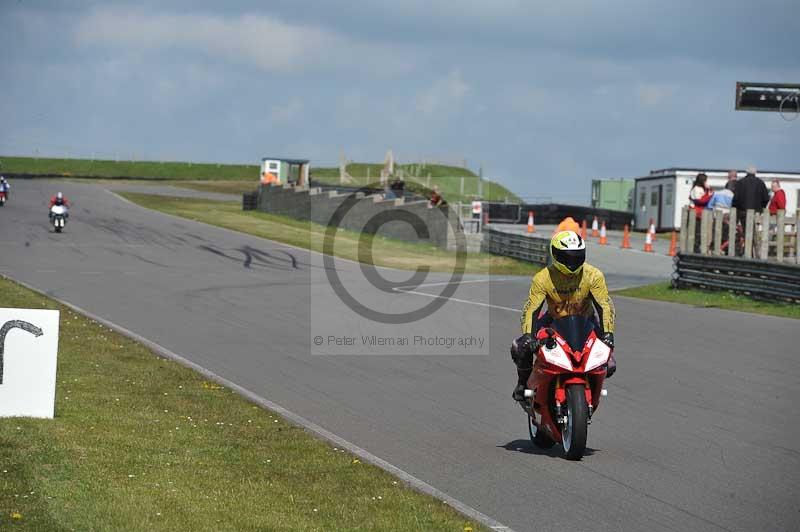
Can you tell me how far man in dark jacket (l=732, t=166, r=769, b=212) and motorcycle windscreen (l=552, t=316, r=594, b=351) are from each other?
590 inches

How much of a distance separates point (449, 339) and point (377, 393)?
513 cm

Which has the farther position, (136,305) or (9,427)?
(136,305)

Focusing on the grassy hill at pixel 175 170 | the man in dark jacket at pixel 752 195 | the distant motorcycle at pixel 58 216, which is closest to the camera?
the man in dark jacket at pixel 752 195

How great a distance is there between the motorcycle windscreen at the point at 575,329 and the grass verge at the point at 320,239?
80.6ft

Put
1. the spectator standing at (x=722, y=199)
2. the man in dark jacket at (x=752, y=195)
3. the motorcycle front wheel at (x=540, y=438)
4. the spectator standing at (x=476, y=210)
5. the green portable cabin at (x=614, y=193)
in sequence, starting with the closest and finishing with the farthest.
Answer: the motorcycle front wheel at (x=540, y=438), the man in dark jacket at (x=752, y=195), the spectator standing at (x=722, y=199), the spectator standing at (x=476, y=210), the green portable cabin at (x=614, y=193)

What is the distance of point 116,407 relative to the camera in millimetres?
10688

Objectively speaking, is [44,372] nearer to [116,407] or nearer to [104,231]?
[116,407]

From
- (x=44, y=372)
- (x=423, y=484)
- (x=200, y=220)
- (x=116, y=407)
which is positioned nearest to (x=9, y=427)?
(x=44, y=372)

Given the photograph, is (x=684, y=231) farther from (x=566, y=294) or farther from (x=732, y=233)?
(x=566, y=294)

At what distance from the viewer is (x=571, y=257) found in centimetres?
880

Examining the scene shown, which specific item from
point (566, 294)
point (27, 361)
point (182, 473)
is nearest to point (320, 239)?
point (27, 361)

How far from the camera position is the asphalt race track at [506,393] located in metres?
7.70

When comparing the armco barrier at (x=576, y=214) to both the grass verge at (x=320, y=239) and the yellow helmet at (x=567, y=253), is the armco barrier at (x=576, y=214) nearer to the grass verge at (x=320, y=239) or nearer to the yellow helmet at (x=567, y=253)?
the grass verge at (x=320, y=239)

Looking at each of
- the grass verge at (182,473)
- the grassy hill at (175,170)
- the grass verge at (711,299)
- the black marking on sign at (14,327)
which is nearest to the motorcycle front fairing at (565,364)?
the grass verge at (182,473)
